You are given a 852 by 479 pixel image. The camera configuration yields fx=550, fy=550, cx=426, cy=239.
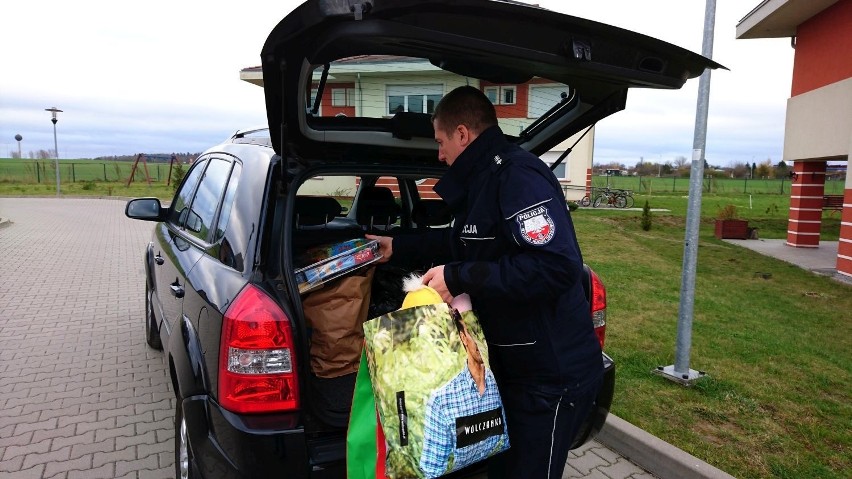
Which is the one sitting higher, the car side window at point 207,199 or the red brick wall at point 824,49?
the red brick wall at point 824,49

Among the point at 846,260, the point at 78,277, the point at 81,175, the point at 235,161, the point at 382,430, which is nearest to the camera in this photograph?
the point at 382,430

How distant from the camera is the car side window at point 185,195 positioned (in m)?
3.75

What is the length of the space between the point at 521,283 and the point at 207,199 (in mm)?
2259

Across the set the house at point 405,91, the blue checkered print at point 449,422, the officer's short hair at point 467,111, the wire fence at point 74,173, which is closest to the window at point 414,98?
the house at point 405,91

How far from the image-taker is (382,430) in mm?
1624

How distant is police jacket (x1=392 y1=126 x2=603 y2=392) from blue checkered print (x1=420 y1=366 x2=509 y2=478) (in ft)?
0.71

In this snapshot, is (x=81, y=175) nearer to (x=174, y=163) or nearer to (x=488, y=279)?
(x=174, y=163)

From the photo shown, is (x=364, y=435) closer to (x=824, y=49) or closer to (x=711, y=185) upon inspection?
(x=824, y=49)

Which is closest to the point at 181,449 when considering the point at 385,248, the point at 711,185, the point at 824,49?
the point at 385,248

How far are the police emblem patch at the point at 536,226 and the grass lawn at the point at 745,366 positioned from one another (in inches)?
89.8

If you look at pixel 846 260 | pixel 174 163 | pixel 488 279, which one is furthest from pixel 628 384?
pixel 174 163

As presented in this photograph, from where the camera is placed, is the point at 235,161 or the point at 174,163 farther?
the point at 174,163

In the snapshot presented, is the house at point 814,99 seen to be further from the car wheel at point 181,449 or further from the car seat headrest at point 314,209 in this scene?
the car wheel at point 181,449

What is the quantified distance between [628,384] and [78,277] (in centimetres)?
801
